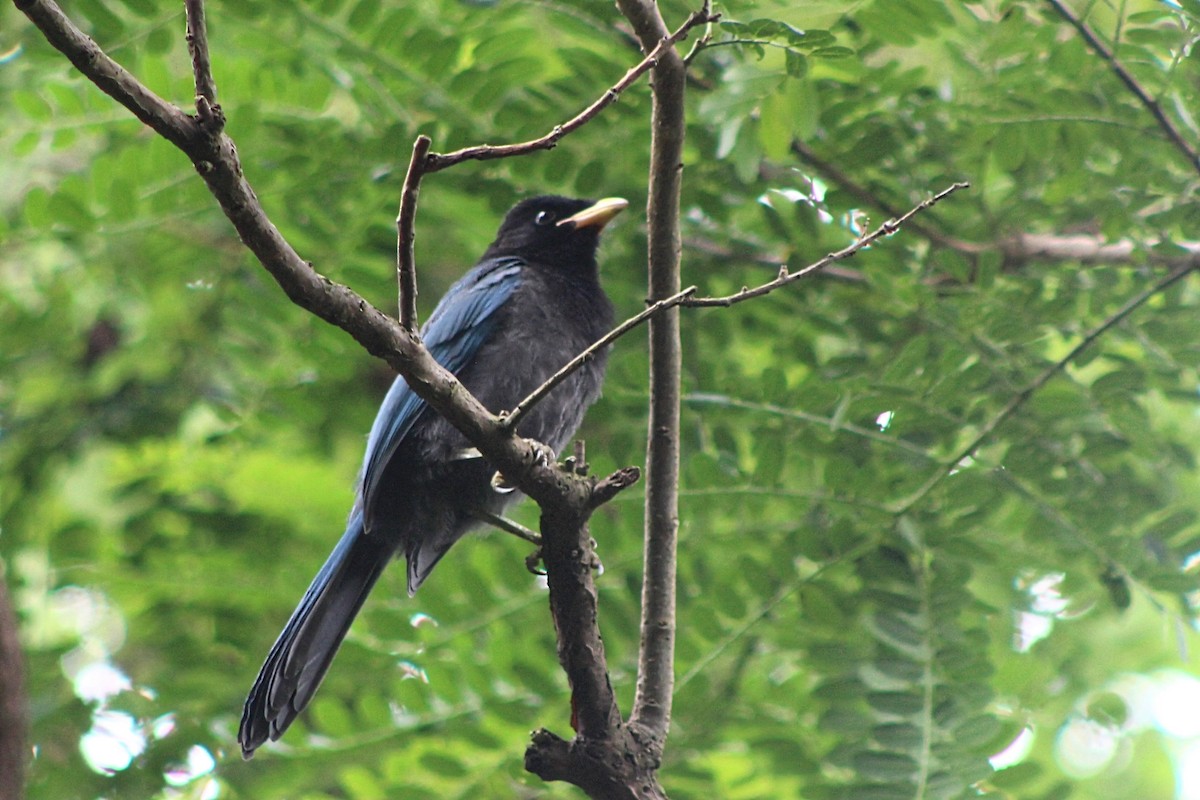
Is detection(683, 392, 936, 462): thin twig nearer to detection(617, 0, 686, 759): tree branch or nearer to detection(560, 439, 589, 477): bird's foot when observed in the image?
detection(617, 0, 686, 759): tree branch

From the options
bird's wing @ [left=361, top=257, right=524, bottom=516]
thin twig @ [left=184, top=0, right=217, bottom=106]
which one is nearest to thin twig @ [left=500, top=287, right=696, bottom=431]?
thin twig @ [left=184, top=0, right=217, bottom=106]

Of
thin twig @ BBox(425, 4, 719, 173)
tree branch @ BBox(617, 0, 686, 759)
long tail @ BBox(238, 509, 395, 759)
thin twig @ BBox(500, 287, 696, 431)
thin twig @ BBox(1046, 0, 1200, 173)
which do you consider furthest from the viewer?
thin twig @ BBox(1046, 0, 1200, 173)

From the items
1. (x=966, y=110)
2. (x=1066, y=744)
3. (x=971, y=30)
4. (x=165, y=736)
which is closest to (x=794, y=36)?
(x=966, y=110)

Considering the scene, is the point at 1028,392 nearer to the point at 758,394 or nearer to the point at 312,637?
the point at 758,394

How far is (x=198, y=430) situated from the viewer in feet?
20.7

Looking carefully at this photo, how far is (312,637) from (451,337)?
1.16 meters

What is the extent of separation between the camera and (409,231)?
243 cm

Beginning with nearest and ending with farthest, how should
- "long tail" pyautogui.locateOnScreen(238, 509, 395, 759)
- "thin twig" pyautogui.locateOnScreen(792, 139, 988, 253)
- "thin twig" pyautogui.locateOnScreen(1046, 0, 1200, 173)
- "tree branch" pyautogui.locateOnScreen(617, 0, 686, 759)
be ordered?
"tree branch" pyautogui.locateOnScreen(617, 0, 686, 759), "long tail" pyautogui.locateOnScreen(238, 509, 395, 759), "thin twig" pyautogui.locateOnScreen(1046, 0, 1200, 173), "thin twig" pyautogui.locateOnScreen(792, 139, 988, 253)

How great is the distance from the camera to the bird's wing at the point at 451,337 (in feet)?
13.4

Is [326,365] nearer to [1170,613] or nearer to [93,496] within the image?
[93,496]

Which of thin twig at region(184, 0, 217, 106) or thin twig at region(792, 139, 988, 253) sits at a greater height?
thin twig at region(792, 139, 988, 253)

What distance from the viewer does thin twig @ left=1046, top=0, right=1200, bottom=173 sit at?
3750 mm

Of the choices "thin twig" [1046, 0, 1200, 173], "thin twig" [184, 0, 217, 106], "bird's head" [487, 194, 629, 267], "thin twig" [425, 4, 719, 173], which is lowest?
"thin twig" [184, 0, 217, 106]

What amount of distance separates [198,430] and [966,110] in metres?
4.15
